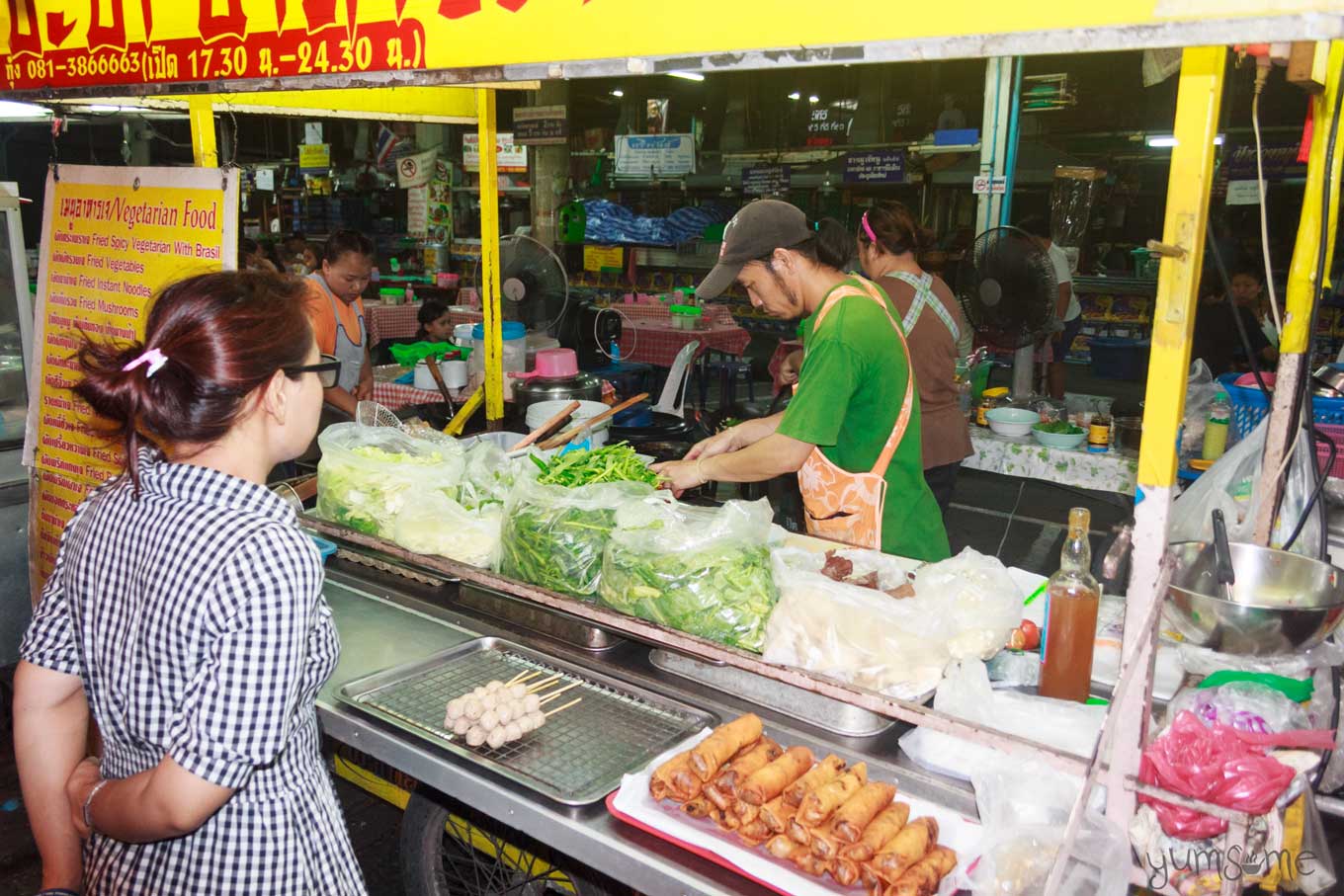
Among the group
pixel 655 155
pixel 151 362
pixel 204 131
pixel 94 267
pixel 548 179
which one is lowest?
pixel 151 362

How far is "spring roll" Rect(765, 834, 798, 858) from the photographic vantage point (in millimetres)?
1698

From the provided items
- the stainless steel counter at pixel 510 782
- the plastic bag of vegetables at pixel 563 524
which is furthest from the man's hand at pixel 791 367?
the stainless steel counter at pixel 510 782

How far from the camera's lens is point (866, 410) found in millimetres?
2941

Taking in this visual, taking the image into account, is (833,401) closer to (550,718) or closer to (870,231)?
(550,718)

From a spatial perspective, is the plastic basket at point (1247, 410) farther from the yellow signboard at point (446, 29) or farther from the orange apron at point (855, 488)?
the yellow signboard at point (446, 29)

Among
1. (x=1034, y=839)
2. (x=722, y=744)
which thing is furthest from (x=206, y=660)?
(x=1034, y=839)

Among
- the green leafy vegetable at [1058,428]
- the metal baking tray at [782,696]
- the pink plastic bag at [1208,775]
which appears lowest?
the metal baking tray at [782,696]

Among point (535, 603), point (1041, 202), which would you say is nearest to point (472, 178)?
point (1041, 202)

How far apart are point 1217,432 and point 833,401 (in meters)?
2.85

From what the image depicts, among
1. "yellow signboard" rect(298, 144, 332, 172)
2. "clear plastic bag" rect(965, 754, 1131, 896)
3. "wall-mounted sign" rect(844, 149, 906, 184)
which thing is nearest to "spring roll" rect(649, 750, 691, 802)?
"clear plastic bag" rect(965, 754, 1131, 896)

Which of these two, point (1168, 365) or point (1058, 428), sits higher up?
point (1168, 365)

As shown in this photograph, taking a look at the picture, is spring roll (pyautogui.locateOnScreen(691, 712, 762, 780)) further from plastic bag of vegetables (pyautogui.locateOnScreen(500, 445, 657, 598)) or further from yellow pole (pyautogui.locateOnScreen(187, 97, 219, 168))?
yellow pole (pyautogui.locateOnScreen(187, 97, 219, 168))

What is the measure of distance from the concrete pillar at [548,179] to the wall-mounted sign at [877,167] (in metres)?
4.07

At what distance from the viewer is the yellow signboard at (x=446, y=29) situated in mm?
1464
